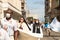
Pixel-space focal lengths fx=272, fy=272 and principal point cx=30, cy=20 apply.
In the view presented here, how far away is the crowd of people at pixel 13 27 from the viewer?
454 cm

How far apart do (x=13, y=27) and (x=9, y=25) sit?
3.9 inches

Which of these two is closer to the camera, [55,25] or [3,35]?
[3,35]

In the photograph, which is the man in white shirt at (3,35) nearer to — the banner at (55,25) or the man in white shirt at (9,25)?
the man in white shirt at (9,25)

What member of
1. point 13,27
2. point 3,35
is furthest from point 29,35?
point 3,35

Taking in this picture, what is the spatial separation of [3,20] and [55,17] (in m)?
1.56

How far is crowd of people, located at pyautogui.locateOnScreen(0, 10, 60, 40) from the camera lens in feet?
14.9

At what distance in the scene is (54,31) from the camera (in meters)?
5.43

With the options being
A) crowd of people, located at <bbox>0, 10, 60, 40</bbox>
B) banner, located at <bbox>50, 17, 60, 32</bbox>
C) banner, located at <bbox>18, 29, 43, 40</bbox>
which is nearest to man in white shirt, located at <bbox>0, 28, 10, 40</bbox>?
crowd of people, located at <bbox>0, 10, 60, 40</bbox>

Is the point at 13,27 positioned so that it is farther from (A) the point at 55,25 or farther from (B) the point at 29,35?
(A) the point at 55,25

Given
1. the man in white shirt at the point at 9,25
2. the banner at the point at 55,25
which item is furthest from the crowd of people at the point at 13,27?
the banner at the point at 55,25

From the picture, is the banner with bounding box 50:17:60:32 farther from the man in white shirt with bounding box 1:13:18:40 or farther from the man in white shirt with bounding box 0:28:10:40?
the man in white shirt with bounding box 0:28:10:40

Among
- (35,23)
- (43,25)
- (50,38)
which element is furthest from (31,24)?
(50,38)

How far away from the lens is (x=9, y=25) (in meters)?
4.59

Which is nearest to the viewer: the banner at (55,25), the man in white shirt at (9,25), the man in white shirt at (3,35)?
the man in white shirt at (3,35)
